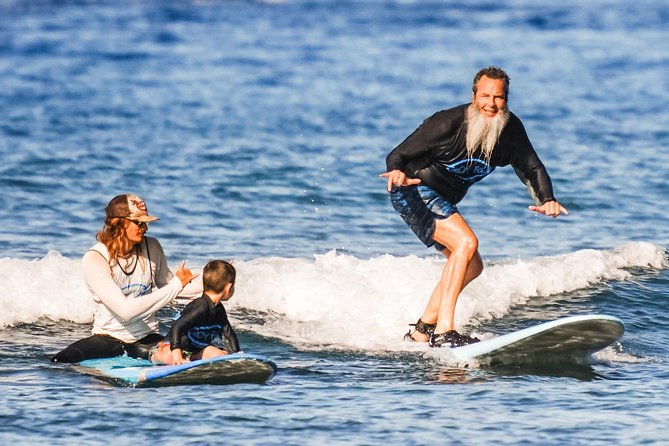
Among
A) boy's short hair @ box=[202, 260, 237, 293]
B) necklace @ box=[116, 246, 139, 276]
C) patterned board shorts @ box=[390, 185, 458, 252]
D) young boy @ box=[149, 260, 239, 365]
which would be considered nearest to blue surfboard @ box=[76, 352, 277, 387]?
young boy @ box=[149, 260, 239, 365]

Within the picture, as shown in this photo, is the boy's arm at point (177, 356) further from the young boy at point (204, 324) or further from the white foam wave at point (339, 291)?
the white foam wave at point (339, 291)

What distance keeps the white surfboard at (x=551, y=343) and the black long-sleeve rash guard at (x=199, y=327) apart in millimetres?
1825

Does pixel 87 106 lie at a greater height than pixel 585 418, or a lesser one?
greater

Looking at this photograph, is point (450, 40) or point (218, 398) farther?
point (450, 40)

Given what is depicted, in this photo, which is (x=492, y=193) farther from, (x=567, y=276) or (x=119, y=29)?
(x=119, y=29)

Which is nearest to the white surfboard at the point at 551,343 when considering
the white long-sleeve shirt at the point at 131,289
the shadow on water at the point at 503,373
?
the shadow on water at the point at 503,373

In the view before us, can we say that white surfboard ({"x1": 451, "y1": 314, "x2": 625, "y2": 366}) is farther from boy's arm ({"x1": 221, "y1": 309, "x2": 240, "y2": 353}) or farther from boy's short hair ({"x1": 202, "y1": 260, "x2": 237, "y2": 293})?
boy's short hair ({"x1": 202, "y1": 260, "x2": 237, "y2": 293})

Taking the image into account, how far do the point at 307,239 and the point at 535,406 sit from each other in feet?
21.5

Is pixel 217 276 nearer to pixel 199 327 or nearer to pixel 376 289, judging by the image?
pixel 199 327


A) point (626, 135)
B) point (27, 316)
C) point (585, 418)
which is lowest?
point (585, 418)

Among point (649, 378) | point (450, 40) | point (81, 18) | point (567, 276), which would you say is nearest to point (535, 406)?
point (649, 378)

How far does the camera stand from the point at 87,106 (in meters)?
26.0

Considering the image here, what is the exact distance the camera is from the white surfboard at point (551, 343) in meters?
9.18

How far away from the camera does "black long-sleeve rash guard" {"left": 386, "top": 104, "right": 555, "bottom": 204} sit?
9.34 metres
